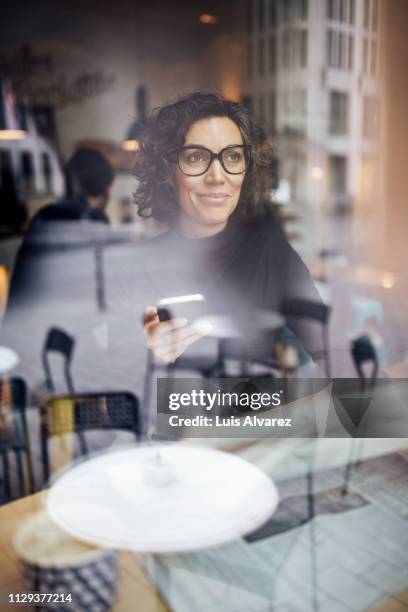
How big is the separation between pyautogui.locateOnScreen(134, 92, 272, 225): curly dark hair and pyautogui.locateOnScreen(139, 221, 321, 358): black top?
0.09 m

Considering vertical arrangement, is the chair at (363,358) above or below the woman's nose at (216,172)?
below

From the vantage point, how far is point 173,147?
4.65ft

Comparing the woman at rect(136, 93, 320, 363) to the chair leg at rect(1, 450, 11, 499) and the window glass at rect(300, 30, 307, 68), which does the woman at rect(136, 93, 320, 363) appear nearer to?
the window glass at rect(300, 30, 307, 68)

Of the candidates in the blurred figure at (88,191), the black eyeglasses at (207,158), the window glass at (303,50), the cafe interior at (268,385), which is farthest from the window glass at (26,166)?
the black eyeglasses at (207,158)

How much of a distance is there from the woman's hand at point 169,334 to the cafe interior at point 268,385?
0.04 meters

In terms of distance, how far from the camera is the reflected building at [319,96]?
1.72 meters

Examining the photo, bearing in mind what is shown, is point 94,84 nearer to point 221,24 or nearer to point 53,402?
point 221,24

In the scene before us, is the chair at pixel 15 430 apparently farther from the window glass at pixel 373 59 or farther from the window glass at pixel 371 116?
the window glass at pixel 373 59

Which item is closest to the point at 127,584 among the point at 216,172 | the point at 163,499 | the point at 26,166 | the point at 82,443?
the point at 163,499

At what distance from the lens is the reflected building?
1724 millimetres

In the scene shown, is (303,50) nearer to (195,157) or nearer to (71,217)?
(195,157)

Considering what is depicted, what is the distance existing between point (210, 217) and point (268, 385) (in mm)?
485

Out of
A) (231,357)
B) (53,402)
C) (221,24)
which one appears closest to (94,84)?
(221,24)

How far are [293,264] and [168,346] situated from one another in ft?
1.39
